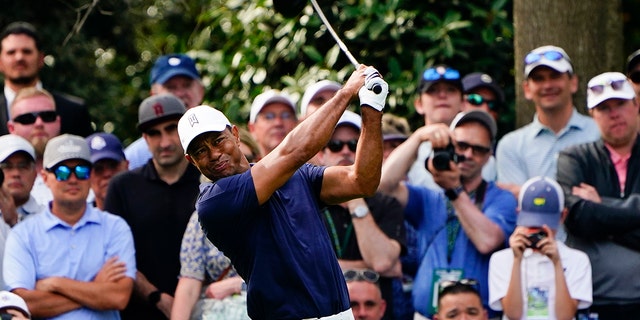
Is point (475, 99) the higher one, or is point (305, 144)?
point (475, 99)

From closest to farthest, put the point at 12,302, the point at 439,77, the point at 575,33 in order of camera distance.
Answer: the point at 12,302 → the point at 439,77 → the point at 575,33

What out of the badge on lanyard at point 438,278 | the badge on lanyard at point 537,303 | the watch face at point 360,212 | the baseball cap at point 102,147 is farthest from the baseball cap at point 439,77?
the baseball cap at point 102,147

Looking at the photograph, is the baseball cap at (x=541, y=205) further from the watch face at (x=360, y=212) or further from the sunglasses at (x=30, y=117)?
the sunglasses at (x=30, y=117)

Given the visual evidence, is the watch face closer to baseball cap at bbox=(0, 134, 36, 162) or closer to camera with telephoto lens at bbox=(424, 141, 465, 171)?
camera with telephoto lens at bbox=(424, 141, 465, 171)

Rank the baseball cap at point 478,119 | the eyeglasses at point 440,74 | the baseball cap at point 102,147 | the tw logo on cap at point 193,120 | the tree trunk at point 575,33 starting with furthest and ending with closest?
the tree trunk at point 575,33, the baseball cap at point 102,147, the eyeglasses at point 440,74, the baseball cap at point 478,119, the tw logo on cap at point 193,120

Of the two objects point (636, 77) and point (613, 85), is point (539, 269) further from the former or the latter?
point (636, 77)

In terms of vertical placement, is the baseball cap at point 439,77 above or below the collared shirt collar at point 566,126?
above

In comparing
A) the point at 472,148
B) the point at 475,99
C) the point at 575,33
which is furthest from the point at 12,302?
the point at 575,33

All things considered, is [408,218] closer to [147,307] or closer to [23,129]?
[147,307]

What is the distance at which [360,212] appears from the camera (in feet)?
31.4

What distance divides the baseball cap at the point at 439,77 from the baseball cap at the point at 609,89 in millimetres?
1098

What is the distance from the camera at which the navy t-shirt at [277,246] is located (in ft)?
24.9

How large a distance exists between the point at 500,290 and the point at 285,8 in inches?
95.1

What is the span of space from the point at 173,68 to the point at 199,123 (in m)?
3.91
